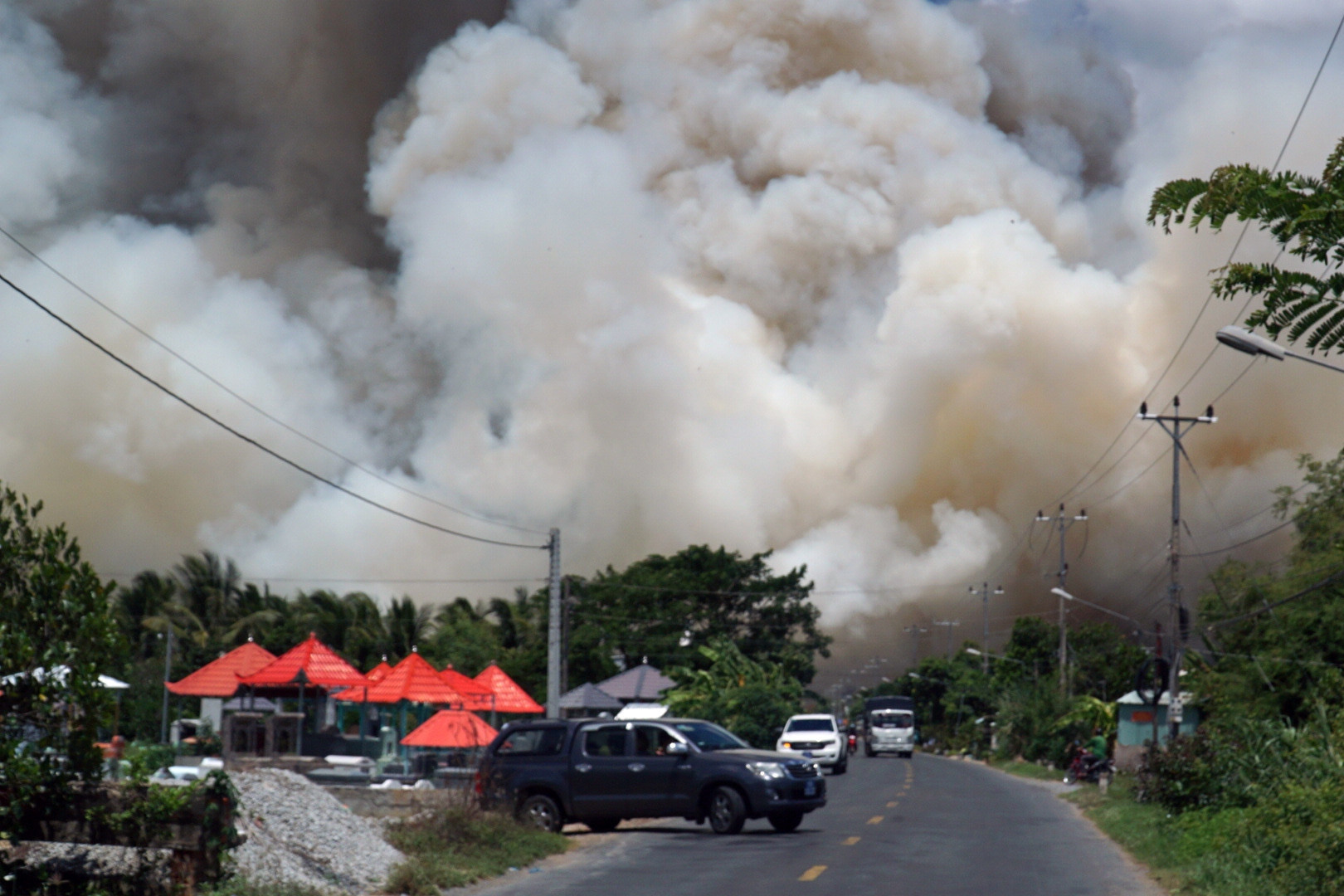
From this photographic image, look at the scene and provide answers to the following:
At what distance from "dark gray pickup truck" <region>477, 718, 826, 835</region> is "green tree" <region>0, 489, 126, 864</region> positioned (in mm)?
10834

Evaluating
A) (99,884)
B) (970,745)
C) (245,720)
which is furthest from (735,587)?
(99,884)

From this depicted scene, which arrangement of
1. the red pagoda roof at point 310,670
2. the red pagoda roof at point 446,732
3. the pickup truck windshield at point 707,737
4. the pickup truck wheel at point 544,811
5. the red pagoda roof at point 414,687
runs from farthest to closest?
the red pagoda roof at point 310,670 → the red pagoda roof at point 414,687 → the red pagoda roof at point 446,732 → the pickup truck windshield at point 707,737 → the pickup truck wheel at point 544,811

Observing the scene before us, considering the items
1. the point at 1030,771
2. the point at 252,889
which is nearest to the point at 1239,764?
the point at 252,889

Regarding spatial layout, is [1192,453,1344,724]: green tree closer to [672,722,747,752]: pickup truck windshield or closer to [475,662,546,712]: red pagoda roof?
[672,722,747,752]: pickup truck windshield

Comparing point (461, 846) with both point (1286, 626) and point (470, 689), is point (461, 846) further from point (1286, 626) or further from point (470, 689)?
point (1286, 626)

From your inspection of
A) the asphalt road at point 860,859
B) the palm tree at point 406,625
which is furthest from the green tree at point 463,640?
the asphalt road at point 860,859

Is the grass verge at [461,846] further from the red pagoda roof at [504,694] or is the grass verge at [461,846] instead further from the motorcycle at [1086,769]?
the motorcycle at [1086,769]

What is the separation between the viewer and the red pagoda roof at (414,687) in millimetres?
30938

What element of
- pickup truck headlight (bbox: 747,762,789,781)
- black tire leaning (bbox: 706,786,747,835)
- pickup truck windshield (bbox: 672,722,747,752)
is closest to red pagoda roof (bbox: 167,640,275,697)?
pickup truck windshield (bbox: 672,722,747,752)

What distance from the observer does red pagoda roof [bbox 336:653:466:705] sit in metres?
30.9

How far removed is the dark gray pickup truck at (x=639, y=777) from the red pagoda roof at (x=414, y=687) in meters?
8.61

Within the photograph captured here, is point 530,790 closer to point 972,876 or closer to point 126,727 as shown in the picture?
point 972,876

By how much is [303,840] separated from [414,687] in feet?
54.0

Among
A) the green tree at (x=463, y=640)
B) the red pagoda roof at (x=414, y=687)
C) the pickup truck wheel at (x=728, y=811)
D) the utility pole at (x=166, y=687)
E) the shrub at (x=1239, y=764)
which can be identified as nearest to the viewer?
the shrub at (x=1239, y=764)
